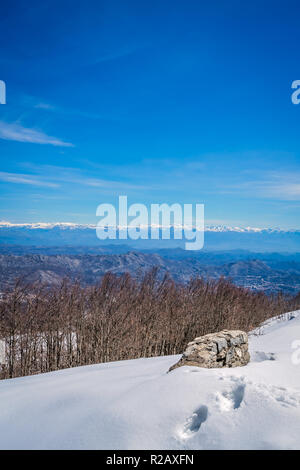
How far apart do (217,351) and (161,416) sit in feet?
13.1

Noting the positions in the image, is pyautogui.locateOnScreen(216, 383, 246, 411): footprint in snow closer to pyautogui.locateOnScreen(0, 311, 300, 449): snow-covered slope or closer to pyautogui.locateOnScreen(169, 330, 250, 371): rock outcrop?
pyautogui.locateOnScreen(0, 311, 300, 449): snow-covered slope

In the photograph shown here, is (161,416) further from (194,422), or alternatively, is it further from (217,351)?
(217,351)

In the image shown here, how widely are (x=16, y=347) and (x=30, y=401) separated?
36.0 ft

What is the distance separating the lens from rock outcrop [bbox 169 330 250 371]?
706 centimetres

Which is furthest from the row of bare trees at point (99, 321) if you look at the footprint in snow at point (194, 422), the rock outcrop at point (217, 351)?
the footprint in snow at point (194, 422)

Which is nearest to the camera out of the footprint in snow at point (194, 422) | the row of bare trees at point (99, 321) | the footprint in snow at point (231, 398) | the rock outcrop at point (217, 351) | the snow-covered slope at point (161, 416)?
the snow-covered slope at point (161, 416)

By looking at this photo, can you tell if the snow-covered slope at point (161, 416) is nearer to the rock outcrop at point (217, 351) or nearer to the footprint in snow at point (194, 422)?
the footprint in snow at point (194, 422)

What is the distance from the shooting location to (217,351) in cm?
759

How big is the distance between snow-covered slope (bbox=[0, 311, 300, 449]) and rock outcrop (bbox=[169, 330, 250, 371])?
154 centimetres

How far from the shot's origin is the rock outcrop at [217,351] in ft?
23.2

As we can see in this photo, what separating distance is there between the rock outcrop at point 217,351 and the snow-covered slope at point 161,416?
5.06 ft

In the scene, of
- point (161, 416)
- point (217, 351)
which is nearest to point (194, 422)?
point (161, 416)

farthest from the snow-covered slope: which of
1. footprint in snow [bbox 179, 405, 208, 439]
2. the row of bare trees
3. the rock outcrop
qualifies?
the row of bare trees

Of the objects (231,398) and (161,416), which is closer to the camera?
(161,416)
